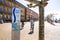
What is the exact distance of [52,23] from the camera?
1.62 metres

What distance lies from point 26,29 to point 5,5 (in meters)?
0.40

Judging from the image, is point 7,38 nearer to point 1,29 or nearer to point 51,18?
point 1,29

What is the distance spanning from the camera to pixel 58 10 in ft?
5.32

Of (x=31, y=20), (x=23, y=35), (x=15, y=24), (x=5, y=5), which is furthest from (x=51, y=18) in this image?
(x=15, y=24)

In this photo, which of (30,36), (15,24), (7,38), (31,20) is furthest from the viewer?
(31,20)

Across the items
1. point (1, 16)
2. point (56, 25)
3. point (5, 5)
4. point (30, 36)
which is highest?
point (5, 5)

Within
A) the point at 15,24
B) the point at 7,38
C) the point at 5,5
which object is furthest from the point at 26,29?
the point at 15,24

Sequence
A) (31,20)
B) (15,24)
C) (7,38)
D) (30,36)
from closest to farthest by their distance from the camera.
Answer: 1. (15,24)
2. (7,38)
3. (30,36)
4. (31,20)

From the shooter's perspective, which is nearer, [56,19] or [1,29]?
[1,29]

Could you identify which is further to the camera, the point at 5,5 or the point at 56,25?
the point at 56,25

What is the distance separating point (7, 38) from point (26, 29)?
0.29 meters

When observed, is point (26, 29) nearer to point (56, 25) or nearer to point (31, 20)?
point (31, 20)

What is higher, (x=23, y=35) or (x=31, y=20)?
(x=31, y=20)

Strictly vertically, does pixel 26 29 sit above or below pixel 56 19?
below
